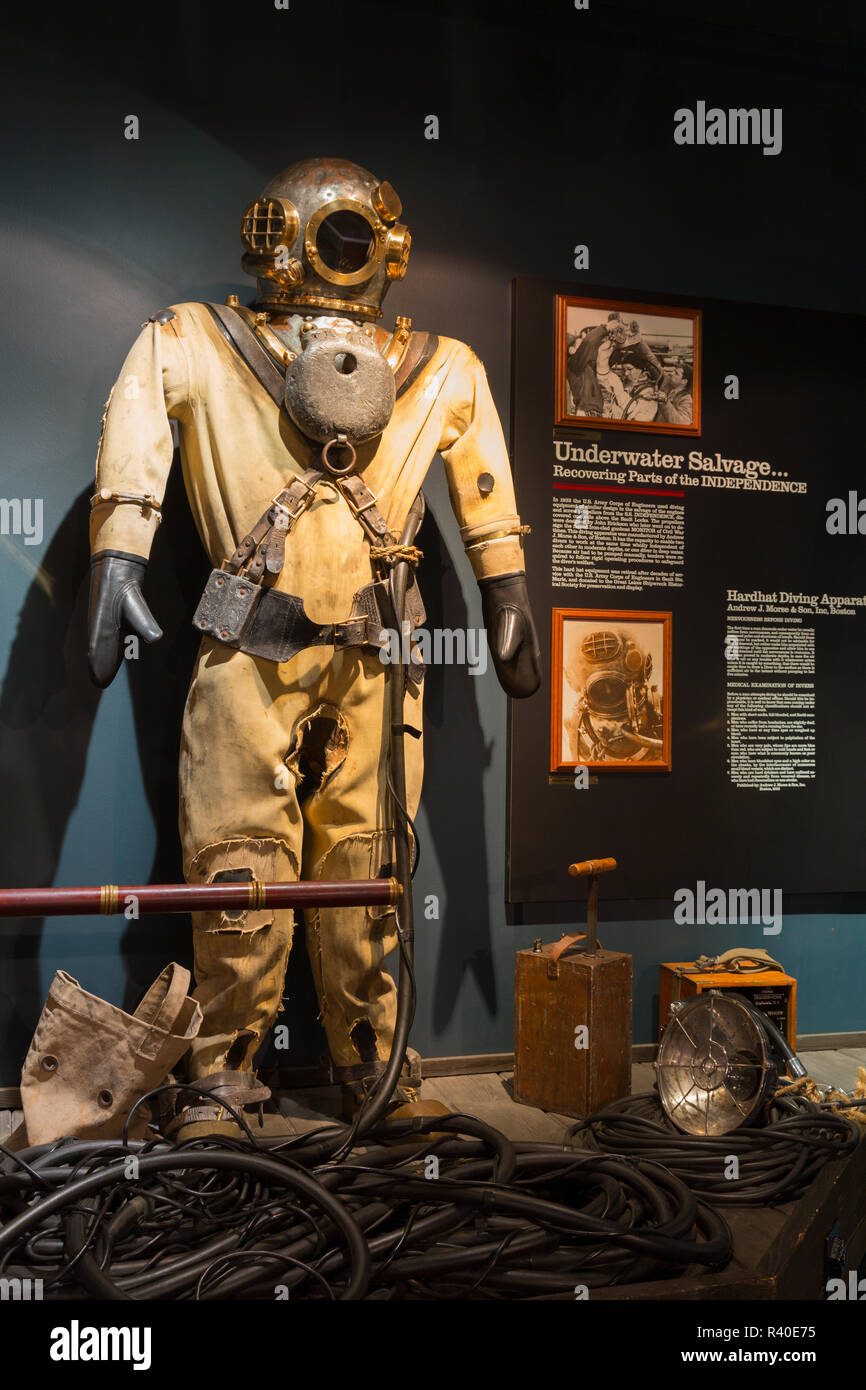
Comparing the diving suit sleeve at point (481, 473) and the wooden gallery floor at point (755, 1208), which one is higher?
the diving suit sleeve at point (481, 473)

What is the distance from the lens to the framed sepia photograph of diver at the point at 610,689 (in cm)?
384

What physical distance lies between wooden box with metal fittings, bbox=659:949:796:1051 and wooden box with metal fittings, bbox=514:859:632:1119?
23 cm

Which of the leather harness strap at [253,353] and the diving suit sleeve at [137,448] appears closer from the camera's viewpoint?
the diving suit sleeve at [137,448]

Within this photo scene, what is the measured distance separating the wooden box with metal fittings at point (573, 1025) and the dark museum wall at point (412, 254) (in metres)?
0.35

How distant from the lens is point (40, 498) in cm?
342

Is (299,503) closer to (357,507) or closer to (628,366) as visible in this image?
(357,507)

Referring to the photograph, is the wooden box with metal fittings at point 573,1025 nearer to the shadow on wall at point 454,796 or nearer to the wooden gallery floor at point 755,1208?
the wooden gallery floor at point 755,1208

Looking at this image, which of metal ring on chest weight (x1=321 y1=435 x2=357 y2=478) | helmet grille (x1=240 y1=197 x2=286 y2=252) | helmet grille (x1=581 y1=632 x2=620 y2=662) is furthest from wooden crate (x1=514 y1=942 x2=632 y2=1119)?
helmet grille (x1=240 y1=197 x2=286 y2=252)

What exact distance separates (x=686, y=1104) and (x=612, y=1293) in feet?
3.53

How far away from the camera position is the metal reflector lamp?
10.1 feet

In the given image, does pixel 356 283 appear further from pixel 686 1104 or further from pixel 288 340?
pixel 686 1104

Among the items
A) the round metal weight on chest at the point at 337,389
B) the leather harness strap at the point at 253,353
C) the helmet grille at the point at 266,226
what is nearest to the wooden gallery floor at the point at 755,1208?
the round metal weight on chest at the point at 337,389

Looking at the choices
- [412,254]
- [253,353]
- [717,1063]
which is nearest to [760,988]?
[717,1063]

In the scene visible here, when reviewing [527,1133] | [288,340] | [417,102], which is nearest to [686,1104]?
[527,1133]
